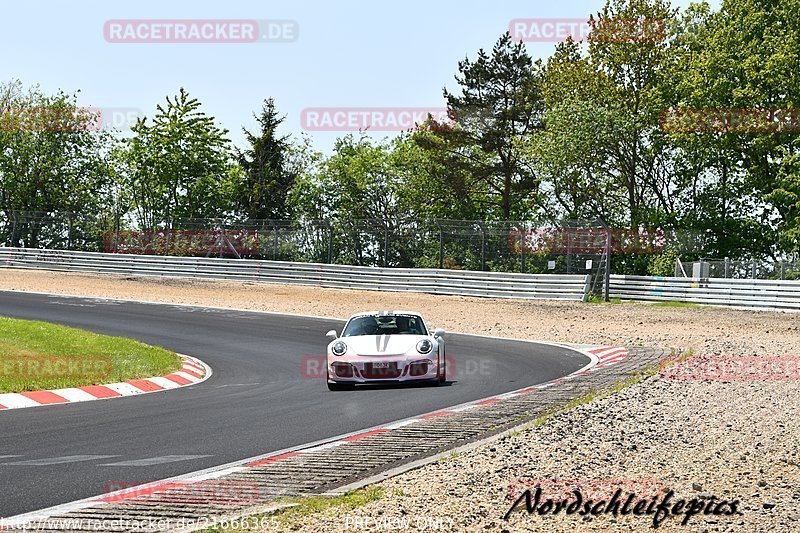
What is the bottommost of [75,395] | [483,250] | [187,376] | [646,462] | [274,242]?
[187,376]

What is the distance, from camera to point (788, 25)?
43.7 m

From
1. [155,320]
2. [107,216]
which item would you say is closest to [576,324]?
[155,320]

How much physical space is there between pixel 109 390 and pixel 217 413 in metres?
3.26

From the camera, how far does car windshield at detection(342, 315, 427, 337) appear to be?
16.0m

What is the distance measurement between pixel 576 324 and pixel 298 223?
1771 centimetres

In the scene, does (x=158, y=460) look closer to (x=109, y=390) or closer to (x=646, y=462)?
(x=646, y=462)

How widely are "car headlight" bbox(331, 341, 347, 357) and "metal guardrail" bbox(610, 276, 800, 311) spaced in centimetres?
2248

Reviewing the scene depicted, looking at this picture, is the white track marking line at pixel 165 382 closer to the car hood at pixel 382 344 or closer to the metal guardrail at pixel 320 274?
the car hood at pixel 382 344

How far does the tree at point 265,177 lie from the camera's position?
69688mm

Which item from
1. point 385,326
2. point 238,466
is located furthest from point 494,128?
point 238,466

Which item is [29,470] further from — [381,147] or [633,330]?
[381,147]

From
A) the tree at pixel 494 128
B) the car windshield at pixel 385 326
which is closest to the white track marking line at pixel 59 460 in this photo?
the car windshield at pixel 385 326

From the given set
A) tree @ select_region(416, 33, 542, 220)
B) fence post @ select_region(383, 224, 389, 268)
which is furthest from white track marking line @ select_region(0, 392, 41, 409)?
tree @ select_region(416, 33, 542, 220)

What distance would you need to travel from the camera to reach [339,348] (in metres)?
15.4
